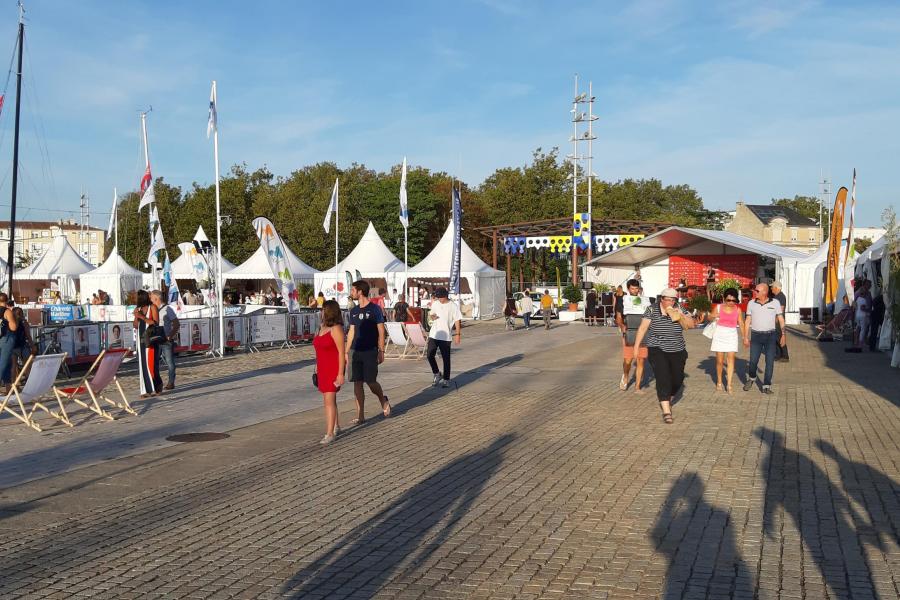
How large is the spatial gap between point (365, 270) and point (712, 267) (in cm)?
1768

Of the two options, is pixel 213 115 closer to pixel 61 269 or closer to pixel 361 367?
pixel 361 367

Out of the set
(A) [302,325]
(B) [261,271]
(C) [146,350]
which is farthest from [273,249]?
(B) [261,271]

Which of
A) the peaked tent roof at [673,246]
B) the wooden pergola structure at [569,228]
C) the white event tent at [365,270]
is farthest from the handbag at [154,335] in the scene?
the wooden pergola structure at [569,228]

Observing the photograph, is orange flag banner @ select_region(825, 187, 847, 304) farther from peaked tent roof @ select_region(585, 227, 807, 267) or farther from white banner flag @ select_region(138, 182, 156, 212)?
white banner flag @ select_region(138, 182, 156, 212)

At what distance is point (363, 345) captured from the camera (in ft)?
36.1

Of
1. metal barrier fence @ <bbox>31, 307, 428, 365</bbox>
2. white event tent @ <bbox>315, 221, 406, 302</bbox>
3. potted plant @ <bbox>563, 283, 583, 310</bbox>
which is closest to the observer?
metal barrier fence @ <bbox>31, 307, 428, 365</bbox>

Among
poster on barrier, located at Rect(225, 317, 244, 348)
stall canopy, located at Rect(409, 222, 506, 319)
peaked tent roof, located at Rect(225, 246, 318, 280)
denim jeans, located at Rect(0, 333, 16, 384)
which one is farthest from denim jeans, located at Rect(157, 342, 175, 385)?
peaked tent roof, located at Rect(225, 246, 318, 280)

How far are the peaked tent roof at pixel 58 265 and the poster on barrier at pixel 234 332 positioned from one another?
25.5 m

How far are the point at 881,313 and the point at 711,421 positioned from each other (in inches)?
496

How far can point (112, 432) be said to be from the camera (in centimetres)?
1047

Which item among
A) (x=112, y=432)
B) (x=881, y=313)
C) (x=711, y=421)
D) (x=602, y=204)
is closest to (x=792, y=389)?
(x=711, y=421)

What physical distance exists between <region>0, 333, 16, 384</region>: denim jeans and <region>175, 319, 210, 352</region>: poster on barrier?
6.27m

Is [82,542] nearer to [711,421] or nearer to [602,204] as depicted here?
[711,421]

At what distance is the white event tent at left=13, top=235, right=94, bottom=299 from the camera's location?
43812 millimetres
